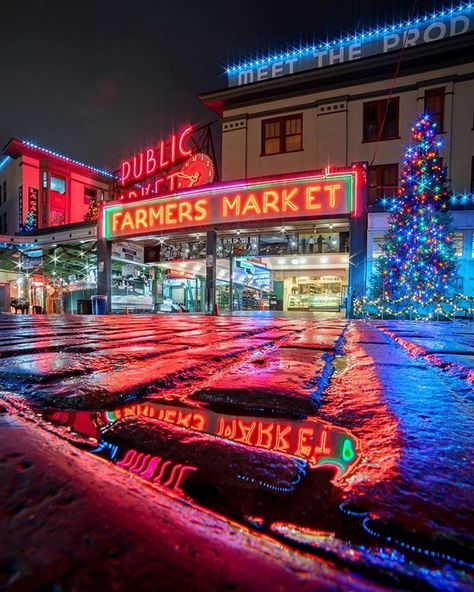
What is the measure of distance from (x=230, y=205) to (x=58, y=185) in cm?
2009

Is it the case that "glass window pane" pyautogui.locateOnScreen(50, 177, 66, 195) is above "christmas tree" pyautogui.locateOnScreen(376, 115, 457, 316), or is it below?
above

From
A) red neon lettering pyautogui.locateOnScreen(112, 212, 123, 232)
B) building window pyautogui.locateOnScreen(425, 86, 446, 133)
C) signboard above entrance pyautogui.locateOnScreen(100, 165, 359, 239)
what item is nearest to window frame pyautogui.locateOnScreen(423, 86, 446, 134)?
building window pyautogui.locateOnScreen(425, 86, 446, 133)

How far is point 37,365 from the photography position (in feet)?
4.89

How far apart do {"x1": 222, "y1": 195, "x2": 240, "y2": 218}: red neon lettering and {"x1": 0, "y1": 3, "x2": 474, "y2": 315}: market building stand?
4 cm

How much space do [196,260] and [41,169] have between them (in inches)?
681

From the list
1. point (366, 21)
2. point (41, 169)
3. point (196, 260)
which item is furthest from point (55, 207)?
point (366, 21)

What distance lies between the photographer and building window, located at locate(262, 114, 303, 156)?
16672 mm

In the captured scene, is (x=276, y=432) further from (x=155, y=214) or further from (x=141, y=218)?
(x=141, y=218)

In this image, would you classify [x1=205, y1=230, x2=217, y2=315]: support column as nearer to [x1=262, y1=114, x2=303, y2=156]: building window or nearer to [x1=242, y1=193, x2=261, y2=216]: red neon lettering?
[x1=242, y1=193, x2=261, y2=216]: red neon lettering

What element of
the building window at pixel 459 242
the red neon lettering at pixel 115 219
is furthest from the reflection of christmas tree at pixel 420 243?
the red neon lettering at pixel 115 219

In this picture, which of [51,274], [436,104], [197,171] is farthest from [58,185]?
[436,104]

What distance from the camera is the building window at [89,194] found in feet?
94.0

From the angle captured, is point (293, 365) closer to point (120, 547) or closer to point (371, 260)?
point (120, 547)

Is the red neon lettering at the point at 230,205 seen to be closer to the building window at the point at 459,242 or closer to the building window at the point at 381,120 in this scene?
the building window at the point at 381,120
